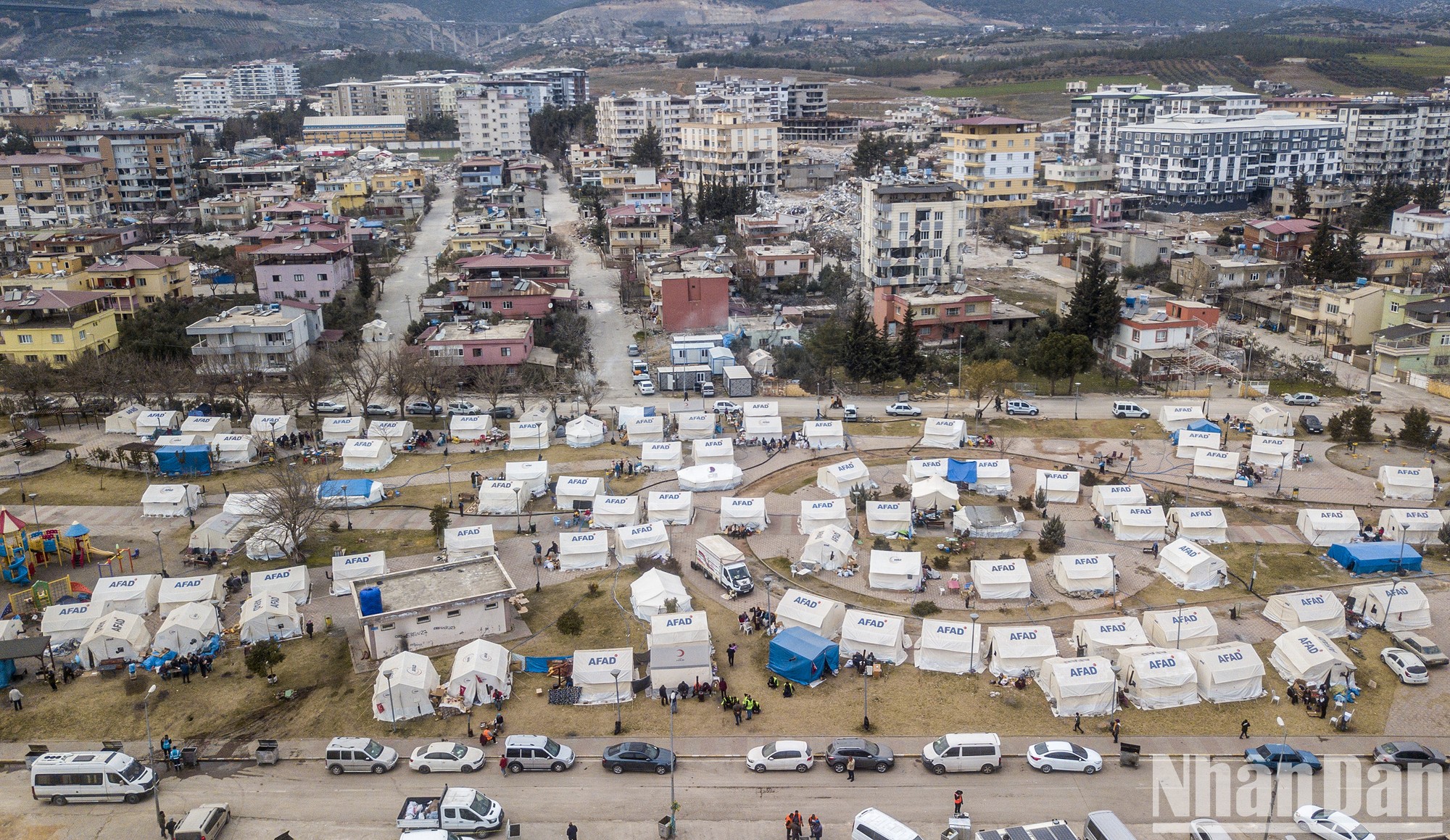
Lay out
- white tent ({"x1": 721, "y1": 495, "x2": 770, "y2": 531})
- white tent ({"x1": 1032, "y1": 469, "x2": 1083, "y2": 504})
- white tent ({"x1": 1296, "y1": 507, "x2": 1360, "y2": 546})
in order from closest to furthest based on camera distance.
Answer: white tent ({"x1": 1296, "y1": 507, "x2": 1360, "y2": 546}), white tent ({"x1": 721, "y1": 495, "x2": 770, "y2": 531}), white tent ({"x1": 1032, "y1": 469, "x2": 1083, "y2": 504})

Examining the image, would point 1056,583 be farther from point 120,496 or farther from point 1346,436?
point 120,496

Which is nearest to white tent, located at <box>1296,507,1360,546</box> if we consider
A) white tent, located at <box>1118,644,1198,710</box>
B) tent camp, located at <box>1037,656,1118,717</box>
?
white tent, located at <box>1118,644,1198,710</box>

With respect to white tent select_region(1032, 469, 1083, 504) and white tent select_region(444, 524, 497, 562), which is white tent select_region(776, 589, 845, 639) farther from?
white tent select_region(1032, 469, 1083, 504)

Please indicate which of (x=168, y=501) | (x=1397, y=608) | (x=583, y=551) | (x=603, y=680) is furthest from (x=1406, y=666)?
(x=168, y=501)

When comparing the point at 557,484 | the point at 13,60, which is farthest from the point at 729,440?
the point at 13,60

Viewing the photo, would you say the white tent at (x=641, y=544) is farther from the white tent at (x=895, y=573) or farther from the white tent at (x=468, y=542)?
the white tent at (x=895, y=573)

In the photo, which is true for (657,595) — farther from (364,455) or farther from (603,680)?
(364,455)

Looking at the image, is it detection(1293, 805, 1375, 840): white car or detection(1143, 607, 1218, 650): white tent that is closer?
detection(1293, 805, 1375, 840): white car
